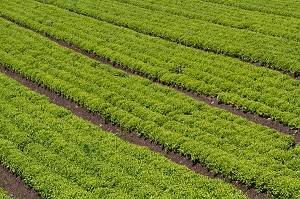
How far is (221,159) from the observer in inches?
749

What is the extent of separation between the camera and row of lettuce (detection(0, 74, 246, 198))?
1766 cm

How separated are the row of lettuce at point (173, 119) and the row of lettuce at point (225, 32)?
23.5 ft

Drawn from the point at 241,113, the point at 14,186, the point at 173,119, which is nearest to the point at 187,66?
the point at 241,113

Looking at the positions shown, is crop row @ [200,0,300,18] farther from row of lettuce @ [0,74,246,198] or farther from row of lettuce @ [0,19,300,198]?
row of lettuce @ [0,74,246,198]

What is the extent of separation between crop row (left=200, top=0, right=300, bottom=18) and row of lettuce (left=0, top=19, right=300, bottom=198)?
17.2 meters

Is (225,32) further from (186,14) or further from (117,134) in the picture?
(117,134)

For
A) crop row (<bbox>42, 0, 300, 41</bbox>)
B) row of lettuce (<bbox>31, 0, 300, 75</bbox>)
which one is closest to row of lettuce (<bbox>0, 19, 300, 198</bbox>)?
row of lettuce (<bbox>31, 0, 300, 75</bbox>)

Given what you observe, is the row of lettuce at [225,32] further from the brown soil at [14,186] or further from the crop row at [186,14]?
the brown soil at [14,186]

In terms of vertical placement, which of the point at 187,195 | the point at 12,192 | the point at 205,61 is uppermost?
the point at 205,61

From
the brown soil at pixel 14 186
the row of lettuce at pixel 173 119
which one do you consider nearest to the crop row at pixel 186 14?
the row of lettuce at pixel 173 119

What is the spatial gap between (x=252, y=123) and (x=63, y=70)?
45.4 feet

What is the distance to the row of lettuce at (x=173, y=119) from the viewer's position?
723 inches

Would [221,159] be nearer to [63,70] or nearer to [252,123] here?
[252,123]

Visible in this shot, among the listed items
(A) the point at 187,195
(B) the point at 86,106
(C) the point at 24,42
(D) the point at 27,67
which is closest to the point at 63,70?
(D) the point at 27,67
